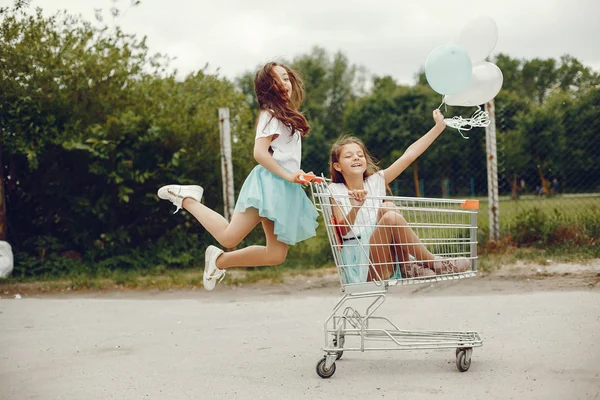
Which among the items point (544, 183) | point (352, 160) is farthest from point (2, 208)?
point (544, 183)

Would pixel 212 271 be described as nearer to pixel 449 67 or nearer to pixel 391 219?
pixel 391 219

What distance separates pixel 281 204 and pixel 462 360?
1465 mm

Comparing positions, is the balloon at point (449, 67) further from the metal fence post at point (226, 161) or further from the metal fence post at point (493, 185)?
the metal fence post at point (226, 161)

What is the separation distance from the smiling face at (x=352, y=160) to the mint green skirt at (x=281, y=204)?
0.32m

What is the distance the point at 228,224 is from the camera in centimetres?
493

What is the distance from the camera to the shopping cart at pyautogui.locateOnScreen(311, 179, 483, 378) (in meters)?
4.23

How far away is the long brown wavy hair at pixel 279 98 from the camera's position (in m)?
4.59

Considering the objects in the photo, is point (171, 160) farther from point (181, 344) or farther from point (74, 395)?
point (74, 395)

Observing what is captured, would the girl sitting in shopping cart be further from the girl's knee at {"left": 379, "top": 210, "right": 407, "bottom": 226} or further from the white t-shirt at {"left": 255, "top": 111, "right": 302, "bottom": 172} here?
the white t-shirt at {"left": 255, "top": 111, "right": 302, "bottom": 172}

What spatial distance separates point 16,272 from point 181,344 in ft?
14.5

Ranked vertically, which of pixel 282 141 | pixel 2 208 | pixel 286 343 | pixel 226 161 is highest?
pixel 226 161

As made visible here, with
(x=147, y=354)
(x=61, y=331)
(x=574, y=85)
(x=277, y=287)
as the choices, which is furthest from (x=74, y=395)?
(x=574, y=85)

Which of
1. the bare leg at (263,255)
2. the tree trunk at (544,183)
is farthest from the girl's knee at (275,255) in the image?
the tree trunk at (544,183)

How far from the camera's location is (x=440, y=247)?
4555 millimetres
